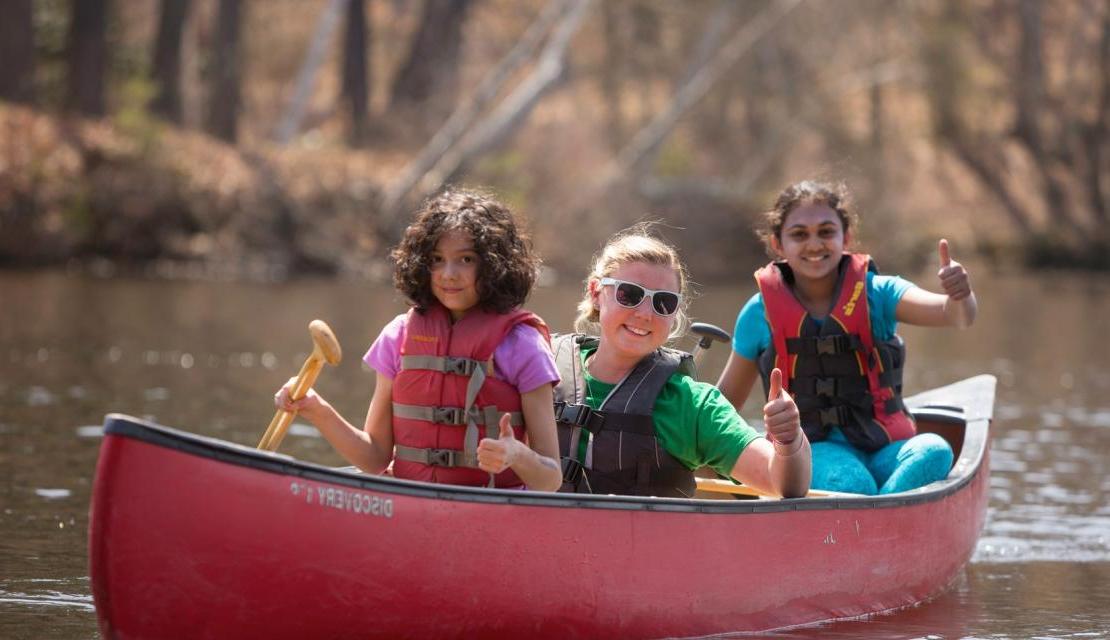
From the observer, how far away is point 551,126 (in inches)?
1105

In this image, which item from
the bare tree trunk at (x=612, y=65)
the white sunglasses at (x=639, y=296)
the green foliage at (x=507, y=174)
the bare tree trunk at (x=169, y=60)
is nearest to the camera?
the white sunglasses at (x=639, y=296)

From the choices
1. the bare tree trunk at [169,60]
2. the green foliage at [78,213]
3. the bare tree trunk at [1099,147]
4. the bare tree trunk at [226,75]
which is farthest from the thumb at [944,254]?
the bare tree trunk at [1099,147]

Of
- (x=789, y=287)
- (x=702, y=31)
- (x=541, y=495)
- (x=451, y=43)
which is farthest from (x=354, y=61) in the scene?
(x=541, y=495)

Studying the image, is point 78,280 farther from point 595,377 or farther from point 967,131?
point 967,131

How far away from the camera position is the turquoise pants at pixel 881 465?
649 centimetres

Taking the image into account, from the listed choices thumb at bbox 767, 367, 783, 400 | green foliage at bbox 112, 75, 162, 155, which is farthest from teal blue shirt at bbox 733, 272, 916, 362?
green foliage at bbox 112, 75, 162, 155

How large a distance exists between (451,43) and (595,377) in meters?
25.4

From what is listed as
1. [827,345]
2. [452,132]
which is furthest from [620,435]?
[452,132]

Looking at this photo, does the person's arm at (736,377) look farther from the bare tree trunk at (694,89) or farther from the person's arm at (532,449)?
the bare tree trunk at (694,89)

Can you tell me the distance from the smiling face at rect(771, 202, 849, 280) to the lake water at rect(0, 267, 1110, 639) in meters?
1.33

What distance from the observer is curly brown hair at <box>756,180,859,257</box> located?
667 cm

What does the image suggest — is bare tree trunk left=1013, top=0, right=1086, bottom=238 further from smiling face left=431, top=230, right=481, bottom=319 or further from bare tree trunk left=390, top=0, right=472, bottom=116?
smiling face left=431, top=230, right=481, bottom=319

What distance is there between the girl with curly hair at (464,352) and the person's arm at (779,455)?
622 mm

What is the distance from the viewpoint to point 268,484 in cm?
443
